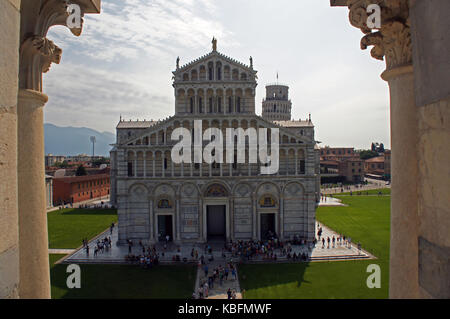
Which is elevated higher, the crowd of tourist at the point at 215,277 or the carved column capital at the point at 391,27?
the carved column capital at the point at 391,27

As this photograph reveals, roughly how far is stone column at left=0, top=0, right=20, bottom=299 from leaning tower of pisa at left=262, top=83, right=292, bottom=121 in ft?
297

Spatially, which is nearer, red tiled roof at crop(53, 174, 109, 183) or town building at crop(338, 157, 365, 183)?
red tiled roof at crop(53, 174, 109, 183)

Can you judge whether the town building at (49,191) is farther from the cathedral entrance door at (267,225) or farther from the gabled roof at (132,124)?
the cathedral entrance door at (267,225)

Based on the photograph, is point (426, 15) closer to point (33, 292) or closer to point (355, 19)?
point (355, 19)

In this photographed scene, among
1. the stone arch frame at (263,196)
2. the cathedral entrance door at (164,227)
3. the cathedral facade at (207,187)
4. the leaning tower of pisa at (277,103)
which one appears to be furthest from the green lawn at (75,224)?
the leaning tower of pisa at (277,103)

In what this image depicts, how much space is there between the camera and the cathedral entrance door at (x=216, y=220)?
33406 millimetres

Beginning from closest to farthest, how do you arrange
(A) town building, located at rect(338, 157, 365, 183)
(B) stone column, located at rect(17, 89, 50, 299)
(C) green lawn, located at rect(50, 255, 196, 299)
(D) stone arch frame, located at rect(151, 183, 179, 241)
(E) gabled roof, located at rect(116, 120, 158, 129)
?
1. (B) stone column, located at rect(17, 89, 50, 299)
2. (C) green lawn, located at rect(50, 255, 196, 299)
3. (D) stone arch frame, located at rect(151, 183, 179, 241)
4. (E) gabled roof, located at rect(116, 120, 158, 129)
5. (A) town building, located at rect(338, 157, 365, 183)

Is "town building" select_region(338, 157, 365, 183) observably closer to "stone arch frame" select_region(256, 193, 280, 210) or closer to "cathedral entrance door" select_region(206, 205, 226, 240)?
"stone arch frame" select_region(256, 193, 280, 210)

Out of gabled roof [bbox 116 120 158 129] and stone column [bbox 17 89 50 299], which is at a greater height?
gabled roof [bbox 116 120 158 129]

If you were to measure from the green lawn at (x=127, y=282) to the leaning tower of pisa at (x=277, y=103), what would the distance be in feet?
242

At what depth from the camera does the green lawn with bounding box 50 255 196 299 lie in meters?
19.2

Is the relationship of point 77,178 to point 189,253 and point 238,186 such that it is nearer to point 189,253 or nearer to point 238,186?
point 189,253

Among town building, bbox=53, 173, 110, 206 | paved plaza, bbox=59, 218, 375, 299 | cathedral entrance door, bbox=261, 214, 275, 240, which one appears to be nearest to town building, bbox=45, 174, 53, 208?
town building, bbox=53, 173, 110, 206

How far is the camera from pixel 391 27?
446 cm
